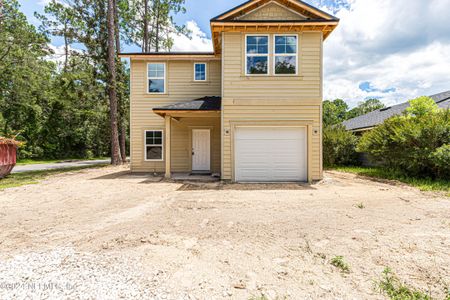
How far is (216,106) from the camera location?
9.12 meters

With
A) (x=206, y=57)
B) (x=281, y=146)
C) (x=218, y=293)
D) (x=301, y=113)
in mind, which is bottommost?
(x=218, y=293)

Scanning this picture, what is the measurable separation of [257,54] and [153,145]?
21.3 feet

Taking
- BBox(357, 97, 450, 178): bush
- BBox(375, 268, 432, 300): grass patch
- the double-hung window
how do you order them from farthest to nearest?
the double-hung window, BBox(357, 97, 450, 178): bush, BBox(375, 268, 432, 300): grass patch

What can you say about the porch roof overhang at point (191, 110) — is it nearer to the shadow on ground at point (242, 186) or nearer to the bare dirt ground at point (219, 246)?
the shadow on ground at point (242, 186)

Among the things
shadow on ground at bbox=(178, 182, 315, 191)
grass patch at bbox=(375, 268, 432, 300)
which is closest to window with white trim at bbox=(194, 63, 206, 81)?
shadow on ground at bbox=(178, 182, 315, 191)

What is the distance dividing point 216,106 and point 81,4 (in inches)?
497

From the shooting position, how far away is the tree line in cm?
1460

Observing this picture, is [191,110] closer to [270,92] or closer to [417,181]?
[270,92]

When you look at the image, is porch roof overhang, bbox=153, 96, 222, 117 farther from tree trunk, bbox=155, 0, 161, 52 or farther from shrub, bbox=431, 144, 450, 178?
tree trunk, bbox=155, 0, 161, 52

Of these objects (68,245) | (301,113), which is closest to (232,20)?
(301,113)

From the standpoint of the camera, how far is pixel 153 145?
11.4 meters

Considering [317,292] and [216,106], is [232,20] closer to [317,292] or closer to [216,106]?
[216,106]

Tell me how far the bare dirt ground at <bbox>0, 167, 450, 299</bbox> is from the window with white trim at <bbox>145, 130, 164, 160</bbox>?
17.1 feet

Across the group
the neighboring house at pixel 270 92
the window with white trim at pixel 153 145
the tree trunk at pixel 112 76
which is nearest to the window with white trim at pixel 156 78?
the window with white trim at pixel 153 145
